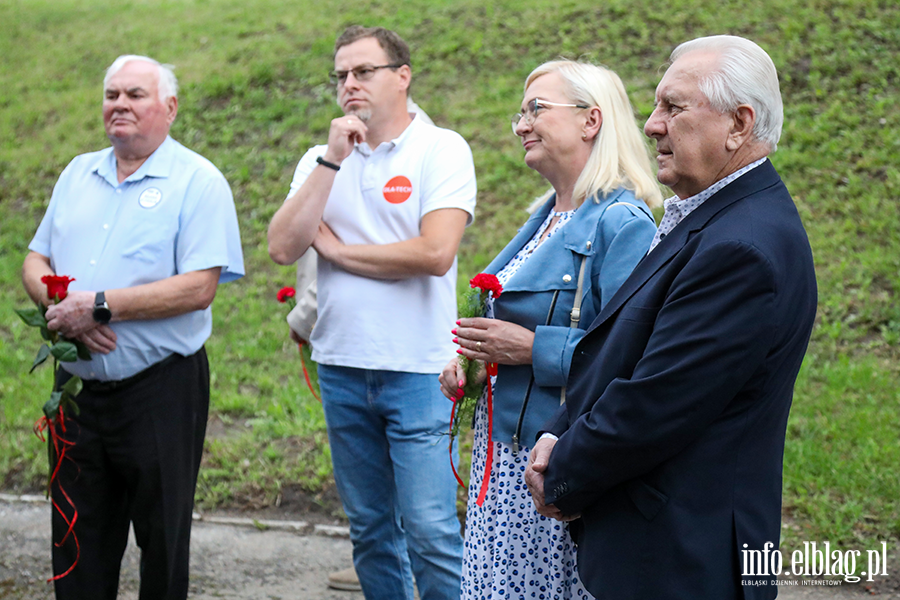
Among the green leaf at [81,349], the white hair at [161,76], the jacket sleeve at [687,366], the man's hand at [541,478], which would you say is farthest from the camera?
the white hair at [161,76]

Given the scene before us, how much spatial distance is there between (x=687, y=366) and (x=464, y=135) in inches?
318

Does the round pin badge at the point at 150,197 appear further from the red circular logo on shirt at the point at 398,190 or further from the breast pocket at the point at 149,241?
the red circular logo on shirt at the point at 398,190

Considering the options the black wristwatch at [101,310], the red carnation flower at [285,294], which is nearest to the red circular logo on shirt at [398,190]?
the red carnation flower at [285,294]

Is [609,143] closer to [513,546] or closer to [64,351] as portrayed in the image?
[513,546]

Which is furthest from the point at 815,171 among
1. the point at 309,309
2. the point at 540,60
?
the point at 309,309

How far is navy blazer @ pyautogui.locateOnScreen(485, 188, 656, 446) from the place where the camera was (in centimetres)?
252

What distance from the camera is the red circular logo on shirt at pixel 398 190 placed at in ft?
11.0

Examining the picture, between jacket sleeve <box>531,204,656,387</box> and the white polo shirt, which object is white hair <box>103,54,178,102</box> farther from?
jacket sleeve <box>531,204,656,387</box>

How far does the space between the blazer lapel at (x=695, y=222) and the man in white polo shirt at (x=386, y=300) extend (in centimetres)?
127

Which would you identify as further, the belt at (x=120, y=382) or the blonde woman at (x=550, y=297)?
the belt at (x=120, y=382)

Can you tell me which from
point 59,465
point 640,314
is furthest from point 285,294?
point 640,314

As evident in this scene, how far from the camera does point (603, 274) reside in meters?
2.54

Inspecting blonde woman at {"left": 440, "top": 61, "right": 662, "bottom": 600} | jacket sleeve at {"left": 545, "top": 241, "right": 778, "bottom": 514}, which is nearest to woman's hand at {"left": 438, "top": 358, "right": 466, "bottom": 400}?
blonde woman at {"left": 440, "top": 61, "right": 662, "bottom": 600}

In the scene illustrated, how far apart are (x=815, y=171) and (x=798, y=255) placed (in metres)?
6.93
